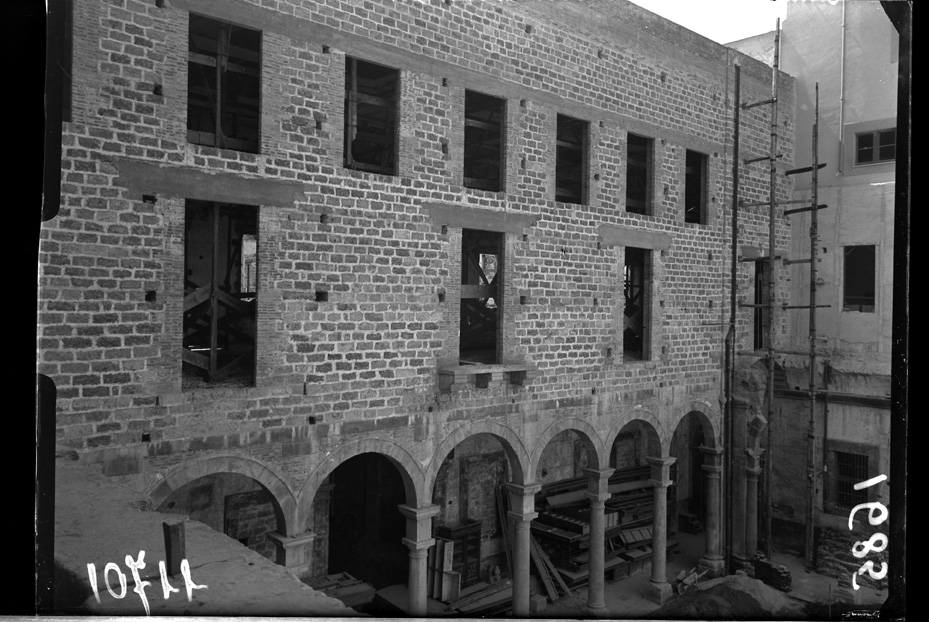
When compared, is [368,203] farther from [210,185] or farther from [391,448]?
[391,448]

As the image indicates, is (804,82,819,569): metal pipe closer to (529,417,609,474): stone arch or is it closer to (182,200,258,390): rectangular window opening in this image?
(529,417,609,474): stone arch

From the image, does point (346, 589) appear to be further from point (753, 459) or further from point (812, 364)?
point (812, 364)

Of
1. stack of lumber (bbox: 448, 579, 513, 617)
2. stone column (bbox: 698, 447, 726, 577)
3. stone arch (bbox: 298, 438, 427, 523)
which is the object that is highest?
stone arch (bbox: 298, 438, 427, 523)

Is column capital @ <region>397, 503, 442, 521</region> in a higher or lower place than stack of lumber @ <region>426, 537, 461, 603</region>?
higher

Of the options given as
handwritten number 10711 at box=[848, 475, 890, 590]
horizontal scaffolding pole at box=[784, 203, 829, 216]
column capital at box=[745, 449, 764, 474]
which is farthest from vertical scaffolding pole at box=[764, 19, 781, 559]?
handwritten number 10711 at box=[848, 475, 890, 590]

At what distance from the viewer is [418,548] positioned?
27.7 ft

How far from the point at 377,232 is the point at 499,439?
3246 millimetres

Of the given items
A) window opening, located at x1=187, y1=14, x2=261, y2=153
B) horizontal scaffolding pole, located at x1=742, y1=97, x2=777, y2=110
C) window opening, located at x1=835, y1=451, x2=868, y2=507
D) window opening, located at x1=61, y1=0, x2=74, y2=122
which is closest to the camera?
window opening, located at x1=61, y1=0, x2=74, y2=122

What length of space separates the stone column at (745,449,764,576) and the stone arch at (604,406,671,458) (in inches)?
70.9

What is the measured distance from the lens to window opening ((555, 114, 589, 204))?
1001 cm

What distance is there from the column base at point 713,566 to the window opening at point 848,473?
2079 mm

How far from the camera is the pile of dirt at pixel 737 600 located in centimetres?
943

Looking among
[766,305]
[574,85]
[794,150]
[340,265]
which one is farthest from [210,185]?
[794,150]

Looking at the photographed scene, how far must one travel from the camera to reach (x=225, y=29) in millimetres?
7047
